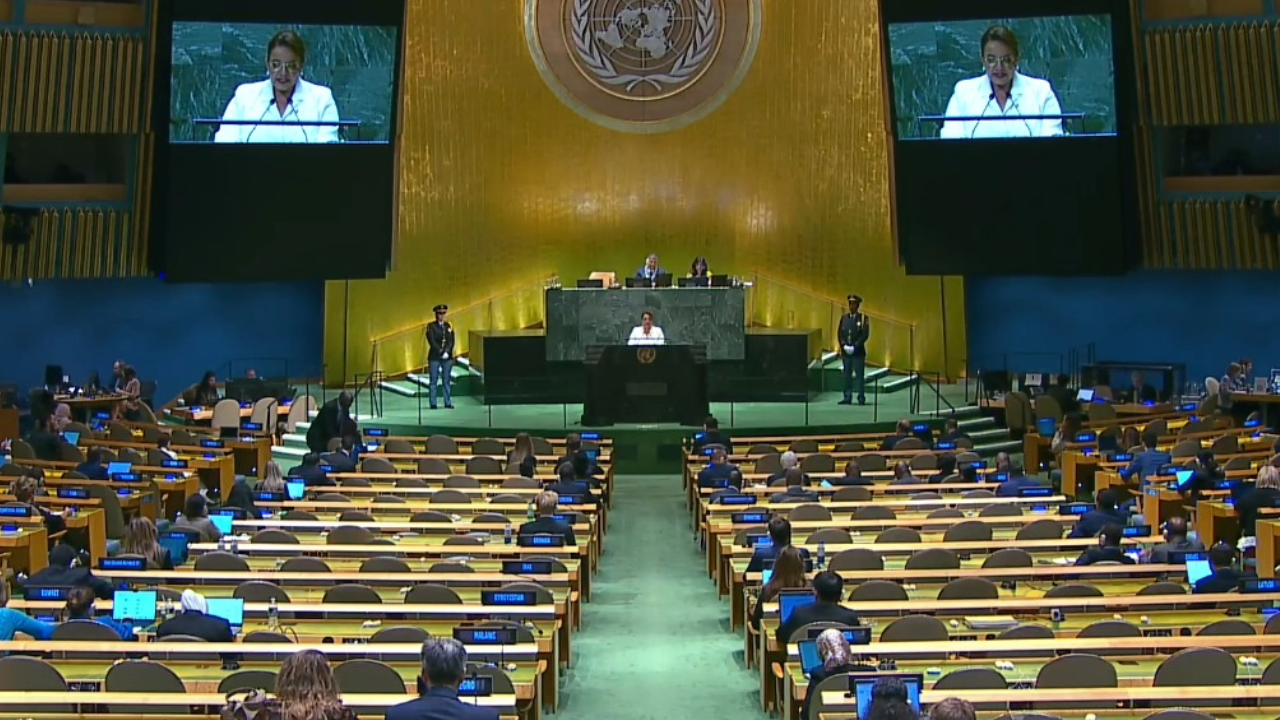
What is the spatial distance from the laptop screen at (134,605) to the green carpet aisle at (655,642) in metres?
2.55

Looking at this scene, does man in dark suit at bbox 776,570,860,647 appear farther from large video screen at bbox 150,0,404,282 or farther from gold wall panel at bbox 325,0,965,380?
gold wall panel at bbox 325,0,965,380

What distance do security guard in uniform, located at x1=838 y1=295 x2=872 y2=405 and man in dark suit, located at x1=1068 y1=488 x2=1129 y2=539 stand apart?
10.1 metres

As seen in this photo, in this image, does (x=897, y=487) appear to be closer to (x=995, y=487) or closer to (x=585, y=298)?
(x=995, y=487)

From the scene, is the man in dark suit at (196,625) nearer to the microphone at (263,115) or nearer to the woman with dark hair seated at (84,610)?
the woman with dark hair seated at (84,610)

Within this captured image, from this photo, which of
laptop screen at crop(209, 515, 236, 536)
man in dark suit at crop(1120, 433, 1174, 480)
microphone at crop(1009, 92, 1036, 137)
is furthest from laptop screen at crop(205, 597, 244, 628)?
microphone at crop(1009, 92, 1036, 137)

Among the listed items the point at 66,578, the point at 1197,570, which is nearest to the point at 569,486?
the point at 66,578

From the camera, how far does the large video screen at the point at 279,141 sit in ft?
71.7

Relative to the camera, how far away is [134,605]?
31.2ft

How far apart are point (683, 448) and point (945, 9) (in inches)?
275

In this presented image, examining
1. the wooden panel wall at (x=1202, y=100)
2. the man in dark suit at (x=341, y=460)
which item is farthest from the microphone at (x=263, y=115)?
the wooden panel wall at (x=1202, y=100)

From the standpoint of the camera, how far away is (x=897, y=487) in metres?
15.5

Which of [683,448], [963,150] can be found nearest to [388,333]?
[683,448]

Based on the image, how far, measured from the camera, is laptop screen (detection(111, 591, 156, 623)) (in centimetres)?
948

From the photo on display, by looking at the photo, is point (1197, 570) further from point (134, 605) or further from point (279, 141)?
point (279, 141)
